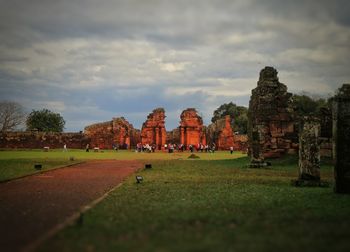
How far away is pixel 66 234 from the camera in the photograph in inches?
229

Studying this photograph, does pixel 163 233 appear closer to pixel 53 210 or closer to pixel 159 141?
pixel 53 210

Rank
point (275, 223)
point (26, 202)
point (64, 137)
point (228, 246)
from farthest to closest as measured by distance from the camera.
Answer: point (64, 137) < point (26, 202) < point (275, 223) < point (228, 246)

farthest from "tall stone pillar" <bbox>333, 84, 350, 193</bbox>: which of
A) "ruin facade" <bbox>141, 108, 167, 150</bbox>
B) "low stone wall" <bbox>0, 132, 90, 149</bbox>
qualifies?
"low stone wall" <bbox>0, 132, 90, 149</bbox>

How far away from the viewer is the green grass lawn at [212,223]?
5176 mm

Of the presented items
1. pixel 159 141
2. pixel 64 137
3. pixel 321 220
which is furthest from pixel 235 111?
pixel 321 220

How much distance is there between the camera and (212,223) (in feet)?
21.7

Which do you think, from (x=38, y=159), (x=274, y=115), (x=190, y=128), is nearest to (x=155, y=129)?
(x=190, y=128)

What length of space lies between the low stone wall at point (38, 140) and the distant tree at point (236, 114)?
106ft

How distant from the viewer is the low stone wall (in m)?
59.2

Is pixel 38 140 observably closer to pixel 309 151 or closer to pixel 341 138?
pixel 309 151

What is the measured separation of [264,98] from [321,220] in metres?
19.9

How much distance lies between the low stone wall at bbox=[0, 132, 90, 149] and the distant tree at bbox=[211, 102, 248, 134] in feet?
106

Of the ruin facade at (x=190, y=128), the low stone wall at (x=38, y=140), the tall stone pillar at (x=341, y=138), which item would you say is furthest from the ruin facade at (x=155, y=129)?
the tall stone pillar at (x=341, y=138)

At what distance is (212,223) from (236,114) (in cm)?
8605
